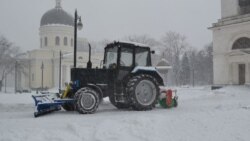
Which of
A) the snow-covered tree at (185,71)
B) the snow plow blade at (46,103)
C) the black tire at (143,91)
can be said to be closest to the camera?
the snow plow blade at (46,103)

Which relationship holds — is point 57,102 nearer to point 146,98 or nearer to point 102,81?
point 102,81

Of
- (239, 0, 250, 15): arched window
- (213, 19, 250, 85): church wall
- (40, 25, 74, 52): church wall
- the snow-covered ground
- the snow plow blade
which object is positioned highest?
(40, 25, 74, 52): church wall

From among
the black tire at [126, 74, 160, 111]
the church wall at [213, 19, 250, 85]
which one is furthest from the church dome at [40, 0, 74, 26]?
the black tire at [126, 74, 160, 111]

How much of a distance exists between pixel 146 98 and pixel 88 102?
8.08ft

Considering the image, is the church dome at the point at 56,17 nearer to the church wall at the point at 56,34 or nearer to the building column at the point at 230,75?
the church wall at the point at 56,34

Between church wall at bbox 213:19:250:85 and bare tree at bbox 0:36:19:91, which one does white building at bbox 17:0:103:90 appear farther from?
church wall at bbox 213:19:250:85

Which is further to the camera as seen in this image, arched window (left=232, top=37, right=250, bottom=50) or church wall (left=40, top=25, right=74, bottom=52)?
church wall (left=40, top=25, right=74, bottom=52)

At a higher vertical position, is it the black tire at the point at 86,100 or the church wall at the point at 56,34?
the church wall at the point at 56,34

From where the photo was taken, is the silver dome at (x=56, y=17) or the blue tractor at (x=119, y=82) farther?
the silver dome at (x=56, y=17)

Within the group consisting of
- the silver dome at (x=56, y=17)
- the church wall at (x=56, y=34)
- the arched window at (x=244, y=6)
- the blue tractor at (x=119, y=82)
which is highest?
the silver dome at (x=56, y=17)

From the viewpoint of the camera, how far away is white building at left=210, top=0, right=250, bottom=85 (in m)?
28.9

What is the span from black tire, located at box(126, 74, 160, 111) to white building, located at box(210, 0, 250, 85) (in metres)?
18.4

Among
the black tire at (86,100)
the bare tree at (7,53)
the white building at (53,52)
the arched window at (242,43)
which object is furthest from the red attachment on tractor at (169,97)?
the white building at (53,52)

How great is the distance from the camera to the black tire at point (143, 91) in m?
11.8
